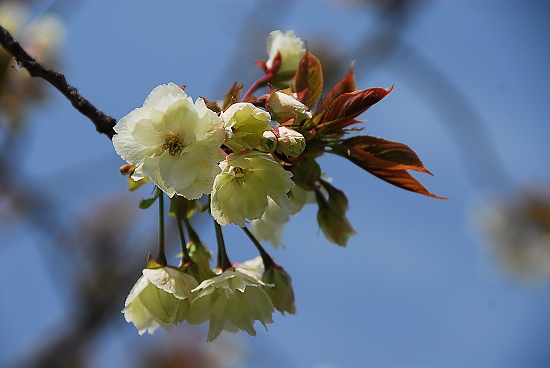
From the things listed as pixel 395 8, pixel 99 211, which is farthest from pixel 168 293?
pixel 99 211

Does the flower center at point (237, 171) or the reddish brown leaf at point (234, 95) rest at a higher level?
the reddish brown leaf at point (234, 95)

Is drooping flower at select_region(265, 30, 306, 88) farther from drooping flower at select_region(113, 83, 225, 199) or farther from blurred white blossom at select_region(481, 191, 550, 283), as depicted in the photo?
blurred white blossom at select_region(481, 191, 550, 283)

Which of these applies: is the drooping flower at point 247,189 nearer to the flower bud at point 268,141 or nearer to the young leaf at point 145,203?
the flower bud at point 268,141

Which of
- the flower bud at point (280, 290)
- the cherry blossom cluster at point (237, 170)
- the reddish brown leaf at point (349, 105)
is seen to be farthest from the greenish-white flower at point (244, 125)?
the flower bud at point (280, 290)

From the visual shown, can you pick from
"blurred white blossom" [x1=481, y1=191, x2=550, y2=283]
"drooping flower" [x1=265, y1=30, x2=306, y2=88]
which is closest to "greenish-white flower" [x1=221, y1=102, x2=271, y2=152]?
"drooping flower" [x1=265, y1=30, x2=306, y2=88]

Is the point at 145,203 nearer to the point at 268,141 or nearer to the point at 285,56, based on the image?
the point at 268,141

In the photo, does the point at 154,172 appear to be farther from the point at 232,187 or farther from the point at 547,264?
the point at 547,264
